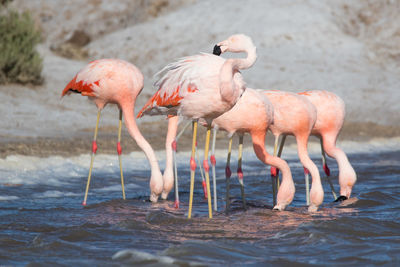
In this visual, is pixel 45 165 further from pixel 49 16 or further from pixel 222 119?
pixel 49 16

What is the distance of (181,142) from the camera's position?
1013cm

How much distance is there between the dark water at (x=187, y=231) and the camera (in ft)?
12.8

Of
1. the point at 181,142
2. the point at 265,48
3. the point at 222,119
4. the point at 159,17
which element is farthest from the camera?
the point at 159,17

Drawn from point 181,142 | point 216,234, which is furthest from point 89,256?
point 181,142

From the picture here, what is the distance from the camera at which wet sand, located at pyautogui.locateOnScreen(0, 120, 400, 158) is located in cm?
835

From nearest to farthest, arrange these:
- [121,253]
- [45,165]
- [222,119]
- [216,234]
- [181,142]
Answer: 1. [121,253]
2. [216,234]
3. [222,119]
4. [45,165]
5. [181,142]

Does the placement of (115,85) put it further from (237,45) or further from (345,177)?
(345,177)

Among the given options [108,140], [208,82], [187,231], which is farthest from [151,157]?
[108,140]

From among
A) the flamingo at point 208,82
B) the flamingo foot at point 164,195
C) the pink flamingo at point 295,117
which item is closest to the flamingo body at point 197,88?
the flamingo at point 208,82

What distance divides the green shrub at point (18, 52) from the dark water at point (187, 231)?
239 inches

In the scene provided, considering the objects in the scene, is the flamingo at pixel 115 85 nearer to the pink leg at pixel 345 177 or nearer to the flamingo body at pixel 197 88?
the flamingo body at pixel 197 88

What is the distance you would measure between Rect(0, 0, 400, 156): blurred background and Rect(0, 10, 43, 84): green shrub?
0.07 ft

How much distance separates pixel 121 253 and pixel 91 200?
244 centimetres

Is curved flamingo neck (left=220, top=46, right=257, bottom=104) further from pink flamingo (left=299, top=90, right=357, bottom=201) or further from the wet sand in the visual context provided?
the wet sand
